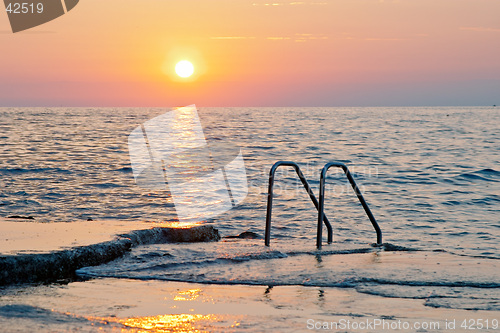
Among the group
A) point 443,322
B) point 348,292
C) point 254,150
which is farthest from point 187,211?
point 254,150

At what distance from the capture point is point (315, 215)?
13.9 metres

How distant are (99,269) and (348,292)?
7.85 feet

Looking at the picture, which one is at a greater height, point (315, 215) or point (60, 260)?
point (60, 260)

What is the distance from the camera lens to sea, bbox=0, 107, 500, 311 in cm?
522

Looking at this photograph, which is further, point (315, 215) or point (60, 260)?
point (315, 215)

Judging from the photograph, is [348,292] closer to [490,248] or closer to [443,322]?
[443,322]

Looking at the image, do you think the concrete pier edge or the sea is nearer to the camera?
the concrete pier edge

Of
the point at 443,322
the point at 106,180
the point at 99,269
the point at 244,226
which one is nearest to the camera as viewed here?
the point at 443,322

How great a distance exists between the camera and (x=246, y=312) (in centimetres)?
407

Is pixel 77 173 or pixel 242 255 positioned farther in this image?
pixel 77 173

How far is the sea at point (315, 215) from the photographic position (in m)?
5.22

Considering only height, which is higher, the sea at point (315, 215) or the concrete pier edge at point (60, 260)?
the concrete pier edge at point (60, 260)

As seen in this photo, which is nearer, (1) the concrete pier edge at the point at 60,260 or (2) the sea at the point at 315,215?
(1) the concrete pier edge at the point at 60,260

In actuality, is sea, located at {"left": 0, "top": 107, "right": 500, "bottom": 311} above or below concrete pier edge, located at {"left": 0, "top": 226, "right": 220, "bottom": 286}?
below
